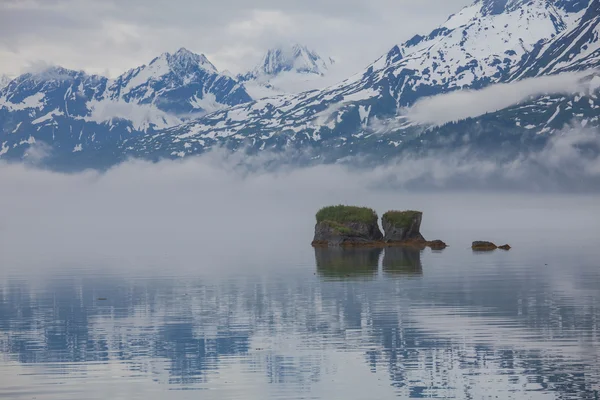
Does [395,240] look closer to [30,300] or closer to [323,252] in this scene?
[323,252]

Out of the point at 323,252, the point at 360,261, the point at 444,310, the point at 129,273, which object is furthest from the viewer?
the point at 323,252

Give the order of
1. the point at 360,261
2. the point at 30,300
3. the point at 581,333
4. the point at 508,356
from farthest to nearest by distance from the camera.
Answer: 1. the point at 360,261
2. the point at 30,300
3. the point at 581,333
4. the point at 508,356

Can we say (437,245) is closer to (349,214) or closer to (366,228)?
(366,228)

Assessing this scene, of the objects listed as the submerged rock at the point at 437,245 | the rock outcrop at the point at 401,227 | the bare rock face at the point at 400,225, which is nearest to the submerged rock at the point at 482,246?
the submerged rock at the point at 437,245

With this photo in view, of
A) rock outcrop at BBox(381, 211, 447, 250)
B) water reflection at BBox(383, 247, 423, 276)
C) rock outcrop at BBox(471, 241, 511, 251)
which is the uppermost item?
rock outcrop at BBox(381, 211, 447, 250)

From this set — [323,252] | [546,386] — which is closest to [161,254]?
[323,252]

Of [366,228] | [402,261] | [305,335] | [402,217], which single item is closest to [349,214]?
[366,228]

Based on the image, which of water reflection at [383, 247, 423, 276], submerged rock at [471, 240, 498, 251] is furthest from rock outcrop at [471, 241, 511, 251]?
water reflection at [383, 247, 423, 276]

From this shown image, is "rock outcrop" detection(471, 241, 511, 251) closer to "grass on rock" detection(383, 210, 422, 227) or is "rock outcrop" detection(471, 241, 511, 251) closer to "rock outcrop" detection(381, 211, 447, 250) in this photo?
"rock outcrop" detection(381, 211, 447, 250)

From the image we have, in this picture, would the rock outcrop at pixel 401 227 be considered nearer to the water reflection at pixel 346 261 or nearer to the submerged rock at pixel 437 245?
the submerged rock at pixel 437 245

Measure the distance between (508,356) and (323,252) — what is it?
110621 millimetres

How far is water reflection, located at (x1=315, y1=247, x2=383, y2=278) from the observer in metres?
122

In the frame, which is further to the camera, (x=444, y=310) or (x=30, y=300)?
(x=30, y=300)

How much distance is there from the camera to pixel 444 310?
81.6 m
